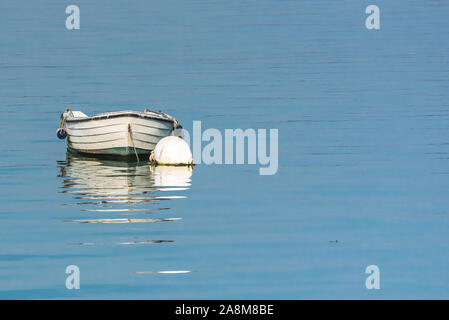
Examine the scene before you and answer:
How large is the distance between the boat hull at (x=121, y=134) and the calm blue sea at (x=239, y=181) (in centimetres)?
101

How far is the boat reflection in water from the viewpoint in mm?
35031

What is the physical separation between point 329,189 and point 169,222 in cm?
705

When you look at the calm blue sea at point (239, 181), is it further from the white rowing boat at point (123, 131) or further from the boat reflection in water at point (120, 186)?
the white rowing boat at point (123, 131)

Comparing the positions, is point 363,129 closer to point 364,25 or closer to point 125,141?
point 125,141

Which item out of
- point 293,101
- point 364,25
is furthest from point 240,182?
point 364,25

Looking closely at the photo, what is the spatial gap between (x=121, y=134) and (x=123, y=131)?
166 mm

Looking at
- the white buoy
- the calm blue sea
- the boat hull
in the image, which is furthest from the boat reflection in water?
the boat hull

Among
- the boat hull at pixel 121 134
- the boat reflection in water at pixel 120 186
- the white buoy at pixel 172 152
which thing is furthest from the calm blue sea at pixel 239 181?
the boat hull at pixel 121 134

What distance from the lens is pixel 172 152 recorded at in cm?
4375

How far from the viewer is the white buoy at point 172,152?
143ft

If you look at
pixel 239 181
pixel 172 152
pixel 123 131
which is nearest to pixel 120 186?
pixel 239 181

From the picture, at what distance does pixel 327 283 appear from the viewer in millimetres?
26312

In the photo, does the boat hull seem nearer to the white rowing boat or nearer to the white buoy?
the white rowing boat

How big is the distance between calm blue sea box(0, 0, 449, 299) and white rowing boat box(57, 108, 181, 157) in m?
1.02
